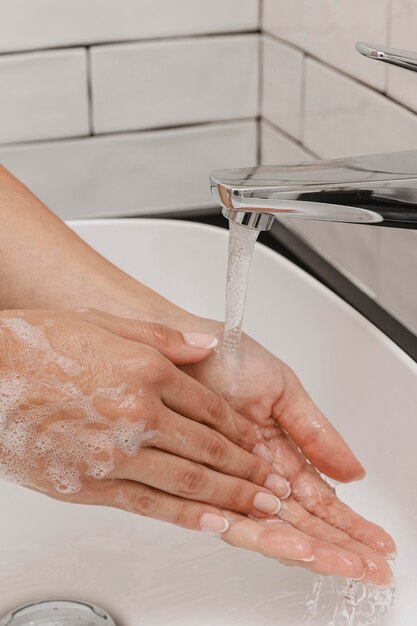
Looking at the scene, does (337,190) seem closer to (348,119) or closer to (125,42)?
(348,119)

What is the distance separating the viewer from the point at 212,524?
630 millimetres

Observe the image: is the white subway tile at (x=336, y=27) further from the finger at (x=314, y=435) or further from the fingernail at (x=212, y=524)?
the fingernail at (x=212, y=524)

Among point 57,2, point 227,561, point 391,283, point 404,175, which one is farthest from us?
point 57,2

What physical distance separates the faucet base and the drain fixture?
30 centimetres

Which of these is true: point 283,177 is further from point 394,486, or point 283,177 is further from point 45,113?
point 45,113

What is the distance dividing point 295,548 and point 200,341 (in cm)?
16

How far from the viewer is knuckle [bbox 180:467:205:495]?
24.2 inches

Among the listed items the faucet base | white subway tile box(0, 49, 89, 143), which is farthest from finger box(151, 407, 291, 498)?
white subway tile box(0, 49, 89, 143)

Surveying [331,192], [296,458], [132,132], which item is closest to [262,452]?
[296,458]

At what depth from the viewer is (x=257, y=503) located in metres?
0.66

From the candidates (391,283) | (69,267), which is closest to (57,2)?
(69,267)

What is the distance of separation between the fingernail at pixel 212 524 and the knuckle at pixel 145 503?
0.11ft

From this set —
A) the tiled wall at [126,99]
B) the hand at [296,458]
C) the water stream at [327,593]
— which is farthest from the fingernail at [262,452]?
the tiled wall at [126,99]

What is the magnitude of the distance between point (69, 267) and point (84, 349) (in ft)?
0.59
